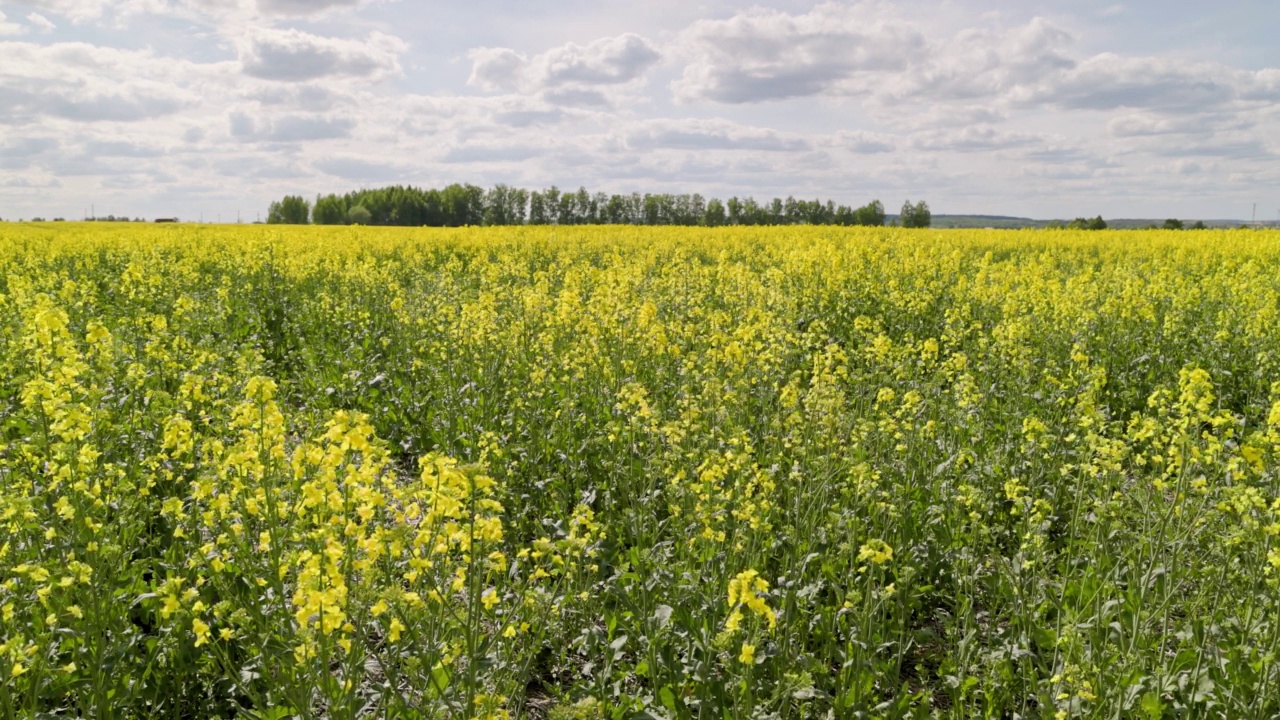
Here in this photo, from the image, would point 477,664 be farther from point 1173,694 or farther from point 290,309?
point 290,309

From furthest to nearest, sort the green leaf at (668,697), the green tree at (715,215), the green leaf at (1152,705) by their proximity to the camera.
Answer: the green tree at (715,215), the green leaf at (668,697), the green leaf at (1152,705)

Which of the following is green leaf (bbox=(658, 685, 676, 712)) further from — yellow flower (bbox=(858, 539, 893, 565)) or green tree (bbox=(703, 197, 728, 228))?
green tree (bbox=(703, 197, 728, 228))

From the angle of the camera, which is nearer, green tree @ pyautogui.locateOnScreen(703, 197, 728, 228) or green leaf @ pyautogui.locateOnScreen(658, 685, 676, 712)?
green leaf @ pyautogui.locateOnScreen(658, 685, 676, 712)

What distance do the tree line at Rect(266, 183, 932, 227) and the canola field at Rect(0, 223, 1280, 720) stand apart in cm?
5898

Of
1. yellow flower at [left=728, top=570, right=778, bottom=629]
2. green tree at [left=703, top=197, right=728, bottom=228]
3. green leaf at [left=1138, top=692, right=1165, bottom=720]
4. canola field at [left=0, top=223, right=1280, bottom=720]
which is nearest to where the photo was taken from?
yellow flower at [left=728, top=570, right=778, bottom=629]

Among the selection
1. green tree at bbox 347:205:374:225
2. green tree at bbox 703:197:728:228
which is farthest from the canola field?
green tree at bbox 347:205:374:225

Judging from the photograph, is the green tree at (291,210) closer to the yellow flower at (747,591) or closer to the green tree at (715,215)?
the green tree at (715,215)

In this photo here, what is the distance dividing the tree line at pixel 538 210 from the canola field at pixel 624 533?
194 feet

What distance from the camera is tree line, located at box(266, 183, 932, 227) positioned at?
6888 centimetres

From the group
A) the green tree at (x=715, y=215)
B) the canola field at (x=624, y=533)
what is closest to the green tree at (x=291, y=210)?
the green tree at (x=715, y=215)

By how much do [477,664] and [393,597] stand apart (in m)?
0.41

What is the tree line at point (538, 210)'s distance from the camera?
68875 millimetres

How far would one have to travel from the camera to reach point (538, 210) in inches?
3150

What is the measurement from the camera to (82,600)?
11.1ft
